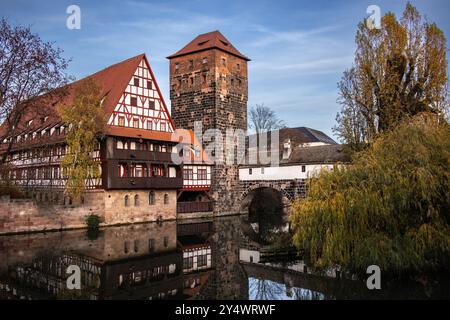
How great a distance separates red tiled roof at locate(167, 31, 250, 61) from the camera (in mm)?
35013

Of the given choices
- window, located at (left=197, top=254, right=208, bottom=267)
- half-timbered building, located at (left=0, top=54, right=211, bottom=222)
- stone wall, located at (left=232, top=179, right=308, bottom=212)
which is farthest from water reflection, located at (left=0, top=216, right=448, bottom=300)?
stone wall, located at (left=232, top=179, right=308, bottom=212)

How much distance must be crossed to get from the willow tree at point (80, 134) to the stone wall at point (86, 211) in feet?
4.23

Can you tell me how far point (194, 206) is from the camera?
32562 millimetres

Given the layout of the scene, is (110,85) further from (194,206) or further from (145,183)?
(194,206)

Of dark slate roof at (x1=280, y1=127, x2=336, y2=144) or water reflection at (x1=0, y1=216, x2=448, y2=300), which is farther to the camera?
dark slate roof at (x1=280, y1=127, x2=336, y2=144)

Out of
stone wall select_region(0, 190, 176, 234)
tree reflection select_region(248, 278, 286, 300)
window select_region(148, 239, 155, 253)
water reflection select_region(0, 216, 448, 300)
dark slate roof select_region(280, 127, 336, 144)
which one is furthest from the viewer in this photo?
dark slate roof select_region(280, 127, 336, 144)

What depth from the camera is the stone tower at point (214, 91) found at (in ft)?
113

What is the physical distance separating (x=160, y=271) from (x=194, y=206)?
18.5 metres

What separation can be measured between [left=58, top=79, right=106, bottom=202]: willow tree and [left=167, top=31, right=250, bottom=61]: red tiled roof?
13.0 meters

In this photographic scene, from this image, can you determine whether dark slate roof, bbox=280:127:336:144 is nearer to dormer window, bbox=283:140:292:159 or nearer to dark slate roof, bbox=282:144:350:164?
dormer window, bbox=283:140:292:159

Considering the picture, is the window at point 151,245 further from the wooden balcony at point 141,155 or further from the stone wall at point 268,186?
the stone wall at point 268,186

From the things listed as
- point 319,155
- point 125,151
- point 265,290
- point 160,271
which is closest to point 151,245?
point 160,271
